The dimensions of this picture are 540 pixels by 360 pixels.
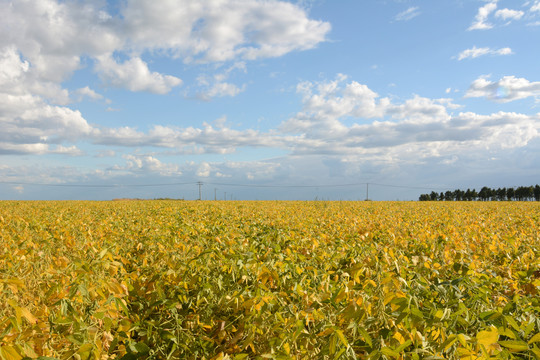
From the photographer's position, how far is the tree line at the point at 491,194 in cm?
8162

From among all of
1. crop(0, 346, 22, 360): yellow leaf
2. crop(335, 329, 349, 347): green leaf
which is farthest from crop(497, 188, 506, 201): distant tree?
crop(0, 346, 22, 360): yellow leaf

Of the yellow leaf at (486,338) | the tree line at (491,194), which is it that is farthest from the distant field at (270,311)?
the tree line at (491,194)

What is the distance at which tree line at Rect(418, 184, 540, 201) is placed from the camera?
81.6 metres

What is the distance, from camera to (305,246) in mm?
5133

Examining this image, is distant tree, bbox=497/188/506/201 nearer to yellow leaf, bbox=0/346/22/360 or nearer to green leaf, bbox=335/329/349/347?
green leaf, bbox=335/329/349/347

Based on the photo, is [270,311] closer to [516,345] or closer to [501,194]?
[516,345]

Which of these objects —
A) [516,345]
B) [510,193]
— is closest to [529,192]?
[510,193]

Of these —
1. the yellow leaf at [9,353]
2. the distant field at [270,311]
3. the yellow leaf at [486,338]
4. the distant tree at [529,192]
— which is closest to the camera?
the yellow leaf at [9,353]

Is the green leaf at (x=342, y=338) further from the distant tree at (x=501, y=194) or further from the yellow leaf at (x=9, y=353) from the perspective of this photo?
the distant tree at (x=501, y=194)

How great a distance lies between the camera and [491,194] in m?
89.1

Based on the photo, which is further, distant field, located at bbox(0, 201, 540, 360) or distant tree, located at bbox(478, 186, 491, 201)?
distant tree, located at bbox(478, 186, 491, 201)

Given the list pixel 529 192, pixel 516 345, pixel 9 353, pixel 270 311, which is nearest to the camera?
pixel 9 353

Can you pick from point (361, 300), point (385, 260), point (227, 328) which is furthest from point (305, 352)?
point (385, 260)

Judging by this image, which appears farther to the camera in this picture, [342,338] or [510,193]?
[510,193]
